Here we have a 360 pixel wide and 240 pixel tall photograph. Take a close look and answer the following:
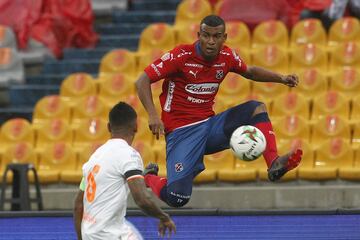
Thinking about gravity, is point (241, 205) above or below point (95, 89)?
below

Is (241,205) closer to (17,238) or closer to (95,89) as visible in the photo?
(95,89)

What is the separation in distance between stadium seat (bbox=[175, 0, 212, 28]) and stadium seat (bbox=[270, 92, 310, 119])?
1972 millimetres

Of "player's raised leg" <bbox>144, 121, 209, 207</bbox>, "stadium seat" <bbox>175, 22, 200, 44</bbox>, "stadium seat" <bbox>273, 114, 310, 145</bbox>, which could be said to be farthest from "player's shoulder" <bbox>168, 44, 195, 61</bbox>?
"stadium seat" <bbox>175, 22, 200, 44</bbox>

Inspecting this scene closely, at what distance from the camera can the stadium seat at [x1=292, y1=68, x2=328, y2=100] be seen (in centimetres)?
1331

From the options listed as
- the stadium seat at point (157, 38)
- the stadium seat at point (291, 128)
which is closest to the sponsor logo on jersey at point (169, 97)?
the stadium seat at point (291, 128)

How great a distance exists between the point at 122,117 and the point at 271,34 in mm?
6463

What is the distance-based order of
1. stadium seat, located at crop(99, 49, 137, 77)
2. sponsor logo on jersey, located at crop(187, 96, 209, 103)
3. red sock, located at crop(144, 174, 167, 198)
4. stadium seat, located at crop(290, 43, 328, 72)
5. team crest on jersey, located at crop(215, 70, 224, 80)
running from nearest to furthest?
team crest on jersey, located at crop(215, 70, 224, 80) < sponsor logo on jersey, located at crop(187, 96, 209, 103) < red sock, located at crop(144, 174, 167, 198) < stadium seat, located at crop(290, 43, 328, 72) < stadium seat, located at crop(99, 49, 137, 77)

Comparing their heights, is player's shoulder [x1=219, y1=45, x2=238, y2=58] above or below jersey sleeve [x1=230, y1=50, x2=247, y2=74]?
above

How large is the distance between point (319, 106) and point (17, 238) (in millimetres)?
4204

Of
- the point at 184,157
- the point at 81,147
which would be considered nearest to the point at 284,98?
the point at 81,147

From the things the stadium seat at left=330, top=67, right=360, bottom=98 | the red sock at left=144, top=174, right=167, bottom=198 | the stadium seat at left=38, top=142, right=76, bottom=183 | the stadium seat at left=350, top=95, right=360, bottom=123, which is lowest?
the stadium seat at left=38, top=142, right=76, bottom=183

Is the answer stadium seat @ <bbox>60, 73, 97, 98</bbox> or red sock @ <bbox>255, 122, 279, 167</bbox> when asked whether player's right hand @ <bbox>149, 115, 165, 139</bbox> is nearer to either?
red sock @ <bbox>255, 122, 279, 167</bbox>

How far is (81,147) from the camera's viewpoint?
44.5 ft

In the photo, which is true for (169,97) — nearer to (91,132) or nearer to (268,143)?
(268,143)
